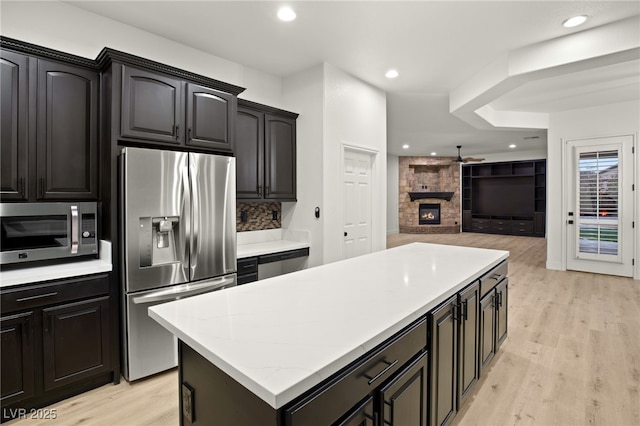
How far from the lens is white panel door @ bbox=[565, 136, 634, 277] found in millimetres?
5168

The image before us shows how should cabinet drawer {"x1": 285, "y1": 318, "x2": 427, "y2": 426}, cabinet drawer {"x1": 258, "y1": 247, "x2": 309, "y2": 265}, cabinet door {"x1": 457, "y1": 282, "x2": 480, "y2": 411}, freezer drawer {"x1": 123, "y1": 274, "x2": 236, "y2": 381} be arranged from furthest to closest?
cabinet drawer {"x1": 258, "y1": 247, "x2": 309, "y2": 265}
freezer drawer {"x1": 123, "y1": 274, "x2": 236, "y2": 381}
cabinet door {"x1": 457, "y1": 282, "x2": 480, "y2": 411}
cabinet drawer {"x1": 285, "y1": 318, "x2": 427, "y2": 426}

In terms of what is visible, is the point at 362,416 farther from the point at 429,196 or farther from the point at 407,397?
the point at 429,196

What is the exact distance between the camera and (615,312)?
372 centimetres

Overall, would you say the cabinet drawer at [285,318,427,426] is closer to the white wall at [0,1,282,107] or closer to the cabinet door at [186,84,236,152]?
the cabinet door at [186,84,236,152]

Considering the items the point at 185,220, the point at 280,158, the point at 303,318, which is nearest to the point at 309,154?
the point at 280,158

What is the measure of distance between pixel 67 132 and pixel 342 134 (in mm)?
2623

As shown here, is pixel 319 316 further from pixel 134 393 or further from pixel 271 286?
A: pixel 134 393

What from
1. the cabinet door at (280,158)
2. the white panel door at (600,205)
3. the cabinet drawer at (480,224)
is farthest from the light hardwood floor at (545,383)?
the cabinet drawer at (480,224)

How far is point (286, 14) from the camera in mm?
2783

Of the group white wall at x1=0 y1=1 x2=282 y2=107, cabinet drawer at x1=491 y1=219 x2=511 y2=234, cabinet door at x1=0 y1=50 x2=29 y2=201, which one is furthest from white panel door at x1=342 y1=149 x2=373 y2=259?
cabinet drawer at x1=491 y1=219 x2=511 y2=234

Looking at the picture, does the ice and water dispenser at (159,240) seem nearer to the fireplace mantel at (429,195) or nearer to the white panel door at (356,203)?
the white panel door at (356,203)

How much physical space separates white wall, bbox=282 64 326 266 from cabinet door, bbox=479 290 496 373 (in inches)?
72.8

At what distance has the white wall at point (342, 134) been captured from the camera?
12.4 feet

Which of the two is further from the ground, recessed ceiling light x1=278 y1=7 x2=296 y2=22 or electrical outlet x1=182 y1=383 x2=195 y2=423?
recessed ceiling light x1=278 y1=7 x2=296 y2=22
